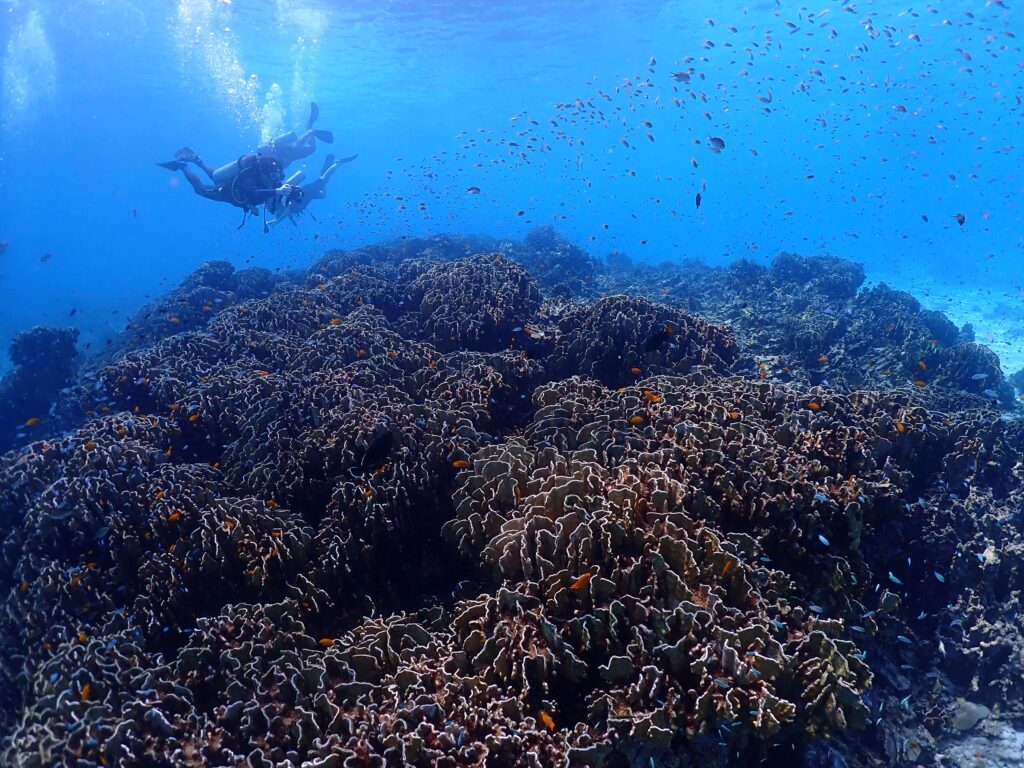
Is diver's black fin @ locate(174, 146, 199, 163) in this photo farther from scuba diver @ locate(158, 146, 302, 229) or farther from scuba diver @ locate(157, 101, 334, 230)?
scuba diver @ locate(158, 146, 302, 229)

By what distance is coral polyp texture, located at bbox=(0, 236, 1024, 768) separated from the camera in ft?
12.4

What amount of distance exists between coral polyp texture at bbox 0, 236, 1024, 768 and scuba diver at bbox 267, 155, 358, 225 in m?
6.38

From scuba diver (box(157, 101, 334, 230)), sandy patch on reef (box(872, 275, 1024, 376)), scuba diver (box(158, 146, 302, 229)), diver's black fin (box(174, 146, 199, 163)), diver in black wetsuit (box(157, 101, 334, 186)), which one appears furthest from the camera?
sandy patch on reef (box(872, 275, 1024, 376))

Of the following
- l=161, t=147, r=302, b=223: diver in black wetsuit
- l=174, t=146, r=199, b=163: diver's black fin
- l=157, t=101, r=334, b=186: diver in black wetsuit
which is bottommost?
l=161, t=147, r=302, b=223: diver in black wetsuit

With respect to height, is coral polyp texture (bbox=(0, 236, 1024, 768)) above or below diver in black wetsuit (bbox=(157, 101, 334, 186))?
below

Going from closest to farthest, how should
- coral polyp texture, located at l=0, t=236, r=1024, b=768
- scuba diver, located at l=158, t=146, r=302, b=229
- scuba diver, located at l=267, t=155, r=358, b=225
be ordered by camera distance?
coral polyp texture, located at l=0, t=236, r=1024, b=768, scuba diver, located at l=267, t=155, r=358, b=225, scuba diver, located at l=158, t=146, r=302, b=229

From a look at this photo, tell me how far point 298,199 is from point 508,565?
13.2 metres

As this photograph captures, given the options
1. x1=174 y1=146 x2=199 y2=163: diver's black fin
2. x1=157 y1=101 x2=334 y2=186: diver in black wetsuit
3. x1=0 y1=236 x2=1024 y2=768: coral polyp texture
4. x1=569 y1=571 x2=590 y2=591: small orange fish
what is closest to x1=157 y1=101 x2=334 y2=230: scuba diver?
x1=157 y1=101 x2=334 y2=186: diver in black wetsuit

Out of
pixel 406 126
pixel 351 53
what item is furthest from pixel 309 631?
pixel 406 126

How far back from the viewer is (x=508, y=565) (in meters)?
4.73

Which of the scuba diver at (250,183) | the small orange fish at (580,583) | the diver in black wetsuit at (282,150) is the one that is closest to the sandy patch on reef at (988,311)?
the small orange fish at (580,583)

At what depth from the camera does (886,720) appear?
4.87 m

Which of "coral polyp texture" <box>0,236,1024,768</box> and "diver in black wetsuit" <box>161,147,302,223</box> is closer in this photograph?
"coral polyp texture" <box>0,236,1024,768</box>

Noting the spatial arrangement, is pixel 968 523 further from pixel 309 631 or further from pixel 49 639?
pixel 49 639
